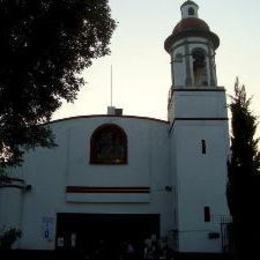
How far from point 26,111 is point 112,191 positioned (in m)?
16.0

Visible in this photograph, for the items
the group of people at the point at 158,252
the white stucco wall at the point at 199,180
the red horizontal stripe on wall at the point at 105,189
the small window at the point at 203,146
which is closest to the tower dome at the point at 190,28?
the white stucco wall at the point at 199,180

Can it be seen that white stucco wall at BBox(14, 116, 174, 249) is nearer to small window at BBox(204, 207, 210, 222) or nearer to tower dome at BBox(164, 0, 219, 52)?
small window at BBox(204, 207, 210, 222)

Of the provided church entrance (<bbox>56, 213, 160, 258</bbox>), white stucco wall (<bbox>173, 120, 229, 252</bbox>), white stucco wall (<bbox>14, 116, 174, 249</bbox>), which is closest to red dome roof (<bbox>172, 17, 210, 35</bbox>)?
white stucco wall (<bbox>173, 120, 229, 252</bbox>)

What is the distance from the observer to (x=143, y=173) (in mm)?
30109

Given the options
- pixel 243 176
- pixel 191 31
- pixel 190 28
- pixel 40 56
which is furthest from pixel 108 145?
pixel 40 56

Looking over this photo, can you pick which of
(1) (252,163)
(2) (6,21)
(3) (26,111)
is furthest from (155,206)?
(2) (6,21)

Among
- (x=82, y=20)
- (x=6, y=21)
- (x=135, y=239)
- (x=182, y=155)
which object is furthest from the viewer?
(x=135, y=239)

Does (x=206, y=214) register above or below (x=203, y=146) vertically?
below

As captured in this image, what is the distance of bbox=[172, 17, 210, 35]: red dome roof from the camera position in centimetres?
2938

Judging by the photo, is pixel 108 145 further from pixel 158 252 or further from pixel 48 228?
pixel 158 252

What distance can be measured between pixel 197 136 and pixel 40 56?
624 inches

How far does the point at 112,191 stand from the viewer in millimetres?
29547

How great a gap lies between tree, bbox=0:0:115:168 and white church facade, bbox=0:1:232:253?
43.4 ft

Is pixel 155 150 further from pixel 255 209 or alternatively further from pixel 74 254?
pixel 255 209
